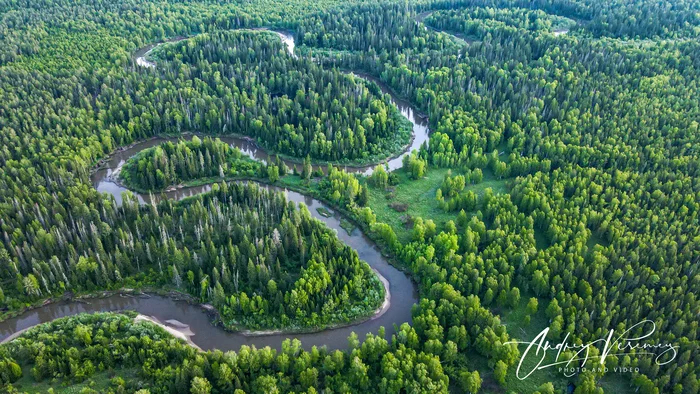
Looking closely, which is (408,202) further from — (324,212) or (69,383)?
(69,383)

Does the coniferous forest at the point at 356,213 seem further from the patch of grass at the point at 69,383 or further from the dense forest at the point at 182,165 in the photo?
the dense forest at the point at 182,165

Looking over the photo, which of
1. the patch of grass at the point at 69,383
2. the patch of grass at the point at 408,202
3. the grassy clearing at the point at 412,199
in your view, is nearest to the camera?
the patch of grass at the point at 69,383

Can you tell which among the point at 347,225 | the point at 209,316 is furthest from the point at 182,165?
the point at 209,316

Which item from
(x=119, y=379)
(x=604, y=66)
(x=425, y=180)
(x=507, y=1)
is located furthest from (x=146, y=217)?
(x=507, y=1)

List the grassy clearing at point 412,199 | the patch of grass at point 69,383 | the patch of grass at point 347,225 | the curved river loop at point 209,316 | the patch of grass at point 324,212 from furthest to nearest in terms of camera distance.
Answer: the patch of grass at point 324,212, the grassy clearing at point 412,199, the patch of grass at point 347,225, the curved river loop at point 209,316, the patch of grass at point 69,383

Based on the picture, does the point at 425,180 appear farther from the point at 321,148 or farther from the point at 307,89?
the point at 307,89

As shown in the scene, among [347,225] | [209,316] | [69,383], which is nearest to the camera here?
[69,383]

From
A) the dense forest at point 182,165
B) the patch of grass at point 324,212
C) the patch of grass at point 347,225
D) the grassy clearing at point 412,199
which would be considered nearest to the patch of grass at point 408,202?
the grassy clearing at point 412,199

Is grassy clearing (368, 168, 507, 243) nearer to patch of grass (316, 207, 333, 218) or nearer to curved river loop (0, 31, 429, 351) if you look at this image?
curved river loop (0, 31, 429, 351)

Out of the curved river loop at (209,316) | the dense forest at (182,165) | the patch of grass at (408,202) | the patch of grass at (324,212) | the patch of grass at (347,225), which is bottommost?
the curved river loop at (209,316)
